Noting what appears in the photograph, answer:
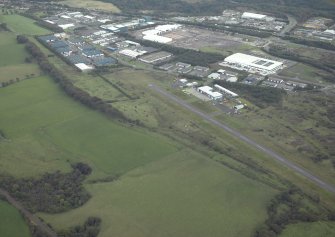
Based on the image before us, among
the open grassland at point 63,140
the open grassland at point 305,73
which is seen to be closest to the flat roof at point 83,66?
the open grassland at point 63,140

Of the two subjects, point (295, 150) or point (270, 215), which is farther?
point (295, 150)

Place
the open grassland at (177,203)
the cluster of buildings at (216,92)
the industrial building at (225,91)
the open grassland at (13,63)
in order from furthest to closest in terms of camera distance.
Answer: the open grassland at (13,63), the industrial building at (225,91), the cluster of buildings at (216,92), the open grassland at (177,203)

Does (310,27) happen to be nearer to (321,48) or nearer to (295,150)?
(321,48)

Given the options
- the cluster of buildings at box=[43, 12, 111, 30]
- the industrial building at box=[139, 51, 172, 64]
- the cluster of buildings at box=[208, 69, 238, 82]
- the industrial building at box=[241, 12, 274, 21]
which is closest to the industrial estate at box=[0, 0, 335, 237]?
the industrial building at box=[139, 51, 172, 64]

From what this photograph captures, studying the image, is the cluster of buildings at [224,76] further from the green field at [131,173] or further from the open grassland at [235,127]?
the green field at [131,173]

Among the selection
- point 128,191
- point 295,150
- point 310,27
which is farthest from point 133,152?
point 310,27

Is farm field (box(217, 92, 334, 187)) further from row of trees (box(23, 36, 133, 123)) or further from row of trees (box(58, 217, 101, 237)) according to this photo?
row of trees (box(58, 217, 101, 237))

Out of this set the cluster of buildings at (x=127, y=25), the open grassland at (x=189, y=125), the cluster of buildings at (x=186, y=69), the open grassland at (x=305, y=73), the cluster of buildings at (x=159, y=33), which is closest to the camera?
the open grassland at (x=189, y=125)
